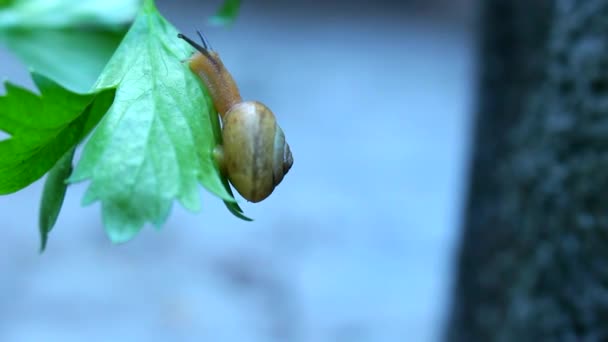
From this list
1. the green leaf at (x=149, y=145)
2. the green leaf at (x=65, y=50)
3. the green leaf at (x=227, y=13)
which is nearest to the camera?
the green leaf at (x=149, y=145)

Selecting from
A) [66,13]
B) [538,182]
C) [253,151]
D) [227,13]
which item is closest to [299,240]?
[538,182]

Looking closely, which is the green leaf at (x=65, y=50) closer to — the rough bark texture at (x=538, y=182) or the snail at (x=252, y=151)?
the snail at (x=252, y=151)

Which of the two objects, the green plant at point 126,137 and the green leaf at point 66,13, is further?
the green leaf at point 66,13

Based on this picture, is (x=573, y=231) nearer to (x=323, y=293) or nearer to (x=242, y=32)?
(x=323, y=293)

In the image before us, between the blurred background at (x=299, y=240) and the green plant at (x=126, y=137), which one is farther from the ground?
the green plant at (x=126, y=137)

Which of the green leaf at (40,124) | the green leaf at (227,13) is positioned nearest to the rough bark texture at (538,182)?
the green leaf at (227,13)

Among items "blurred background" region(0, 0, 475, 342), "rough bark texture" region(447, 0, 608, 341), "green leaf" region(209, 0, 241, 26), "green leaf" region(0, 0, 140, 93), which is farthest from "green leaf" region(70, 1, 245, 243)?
"blurred background" region(0, 0, 475, 342)
